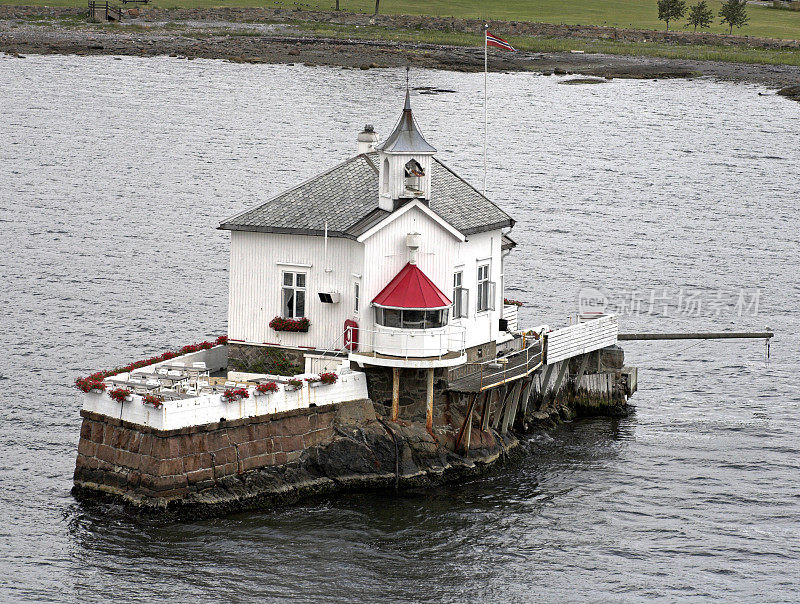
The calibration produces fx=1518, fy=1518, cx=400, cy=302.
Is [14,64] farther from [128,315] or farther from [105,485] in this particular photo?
[105,485]

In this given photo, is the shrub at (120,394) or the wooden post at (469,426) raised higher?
the shrub at (120,394)

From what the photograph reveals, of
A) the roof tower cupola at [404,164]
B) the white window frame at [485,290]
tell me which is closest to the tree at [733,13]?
the white window frame at [485,290]

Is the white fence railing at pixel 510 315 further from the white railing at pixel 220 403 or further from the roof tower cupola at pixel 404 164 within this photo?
the white railing at pixel 220 403

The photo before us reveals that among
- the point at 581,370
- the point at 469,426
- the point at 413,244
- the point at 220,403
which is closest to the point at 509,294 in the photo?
the point at 581,370

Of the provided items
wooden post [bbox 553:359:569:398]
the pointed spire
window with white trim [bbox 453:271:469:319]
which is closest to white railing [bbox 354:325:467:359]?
window with white trim [bbox 453:271:469:319]

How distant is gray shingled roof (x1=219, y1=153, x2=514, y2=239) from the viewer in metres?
52.1

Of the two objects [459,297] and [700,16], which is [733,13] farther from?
[459,297]

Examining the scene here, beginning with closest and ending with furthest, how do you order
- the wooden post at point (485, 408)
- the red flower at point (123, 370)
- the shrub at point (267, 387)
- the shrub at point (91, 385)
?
the shrub at point (91, 385), the red flower at point (123, 370), the shrub at point (267, 387), the wooden post at point (485, 408)

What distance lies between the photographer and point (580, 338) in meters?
60.7

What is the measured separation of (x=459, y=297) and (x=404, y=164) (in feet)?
17.5

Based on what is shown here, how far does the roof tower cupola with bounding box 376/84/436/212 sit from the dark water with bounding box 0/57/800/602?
34.1 ft

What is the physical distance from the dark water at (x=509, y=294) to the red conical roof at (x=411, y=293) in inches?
257

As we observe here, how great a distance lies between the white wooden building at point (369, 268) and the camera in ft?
168

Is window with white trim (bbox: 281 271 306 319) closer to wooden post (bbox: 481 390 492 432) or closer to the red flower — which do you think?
the red flower
